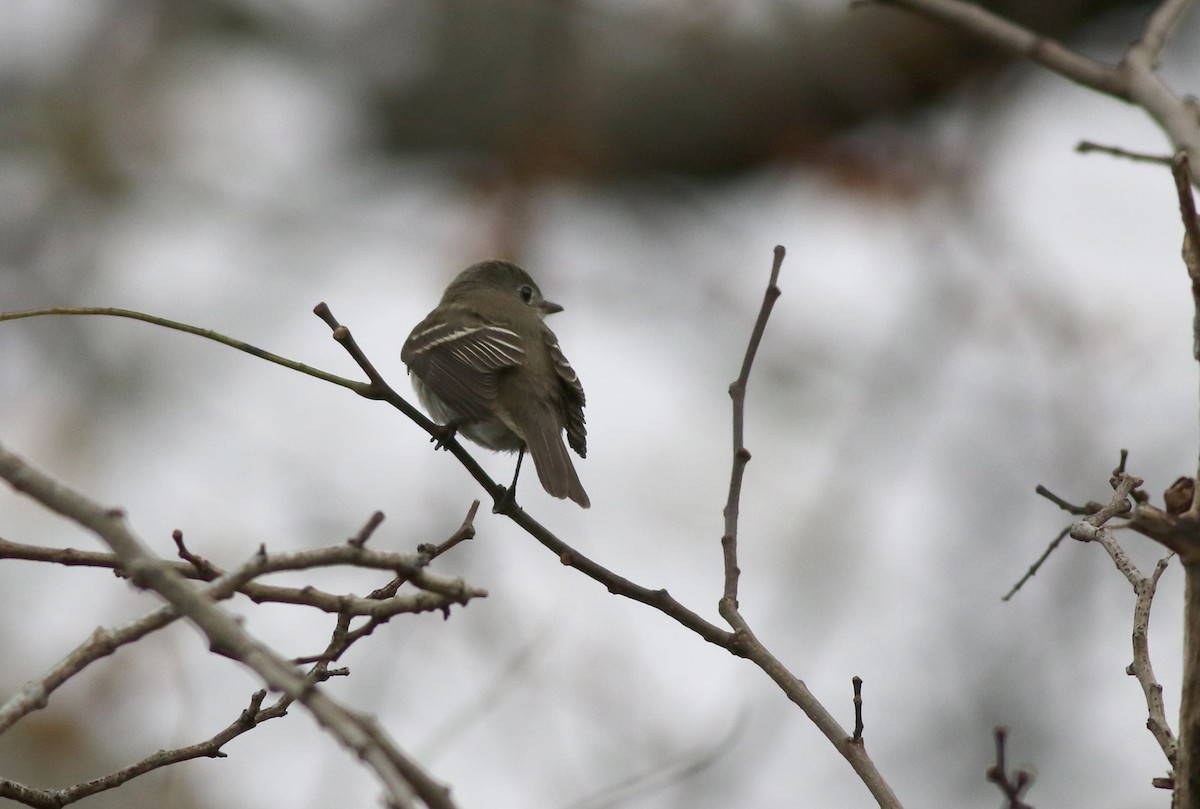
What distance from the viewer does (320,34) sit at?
11.1m

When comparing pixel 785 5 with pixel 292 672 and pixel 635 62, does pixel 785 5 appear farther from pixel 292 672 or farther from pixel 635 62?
pixel 292 672

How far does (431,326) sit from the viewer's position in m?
5.21

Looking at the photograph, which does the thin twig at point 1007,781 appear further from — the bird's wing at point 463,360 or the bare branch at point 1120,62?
the bird's wing at point 463,360

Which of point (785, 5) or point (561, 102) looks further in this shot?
point (561, 102)

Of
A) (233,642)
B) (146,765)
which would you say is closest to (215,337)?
(146,765)

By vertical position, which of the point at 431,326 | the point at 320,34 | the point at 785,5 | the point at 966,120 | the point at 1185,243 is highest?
the point at 320,34

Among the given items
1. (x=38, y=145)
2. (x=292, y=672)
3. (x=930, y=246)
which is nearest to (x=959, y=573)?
(x=930, y=246)

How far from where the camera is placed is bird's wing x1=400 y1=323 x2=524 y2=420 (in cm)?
448

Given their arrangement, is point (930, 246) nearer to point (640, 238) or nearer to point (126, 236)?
point (640, 238)

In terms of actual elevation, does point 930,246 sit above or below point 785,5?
below

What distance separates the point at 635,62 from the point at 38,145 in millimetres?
4614

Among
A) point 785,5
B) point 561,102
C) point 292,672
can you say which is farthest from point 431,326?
point 561,102

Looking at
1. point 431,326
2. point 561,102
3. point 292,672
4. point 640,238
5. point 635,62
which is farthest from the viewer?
point 640,238

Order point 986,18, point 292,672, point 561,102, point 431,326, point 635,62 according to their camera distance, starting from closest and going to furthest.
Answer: point 292,672
point 986,18
point 431,326
point 561,102
point 635,62
